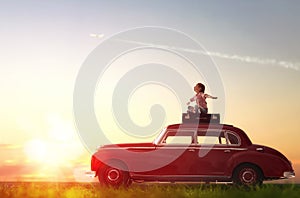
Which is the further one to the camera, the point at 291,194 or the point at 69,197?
the point at 69,197

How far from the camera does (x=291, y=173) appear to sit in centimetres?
1942

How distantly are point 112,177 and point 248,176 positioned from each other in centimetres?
438

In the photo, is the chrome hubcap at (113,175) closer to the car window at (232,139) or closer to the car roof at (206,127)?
the car roof at (206,127)

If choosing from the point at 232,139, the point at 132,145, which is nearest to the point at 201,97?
the point at 232,139

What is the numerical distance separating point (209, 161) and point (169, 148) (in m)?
1.36

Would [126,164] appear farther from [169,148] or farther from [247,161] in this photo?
[247,161]

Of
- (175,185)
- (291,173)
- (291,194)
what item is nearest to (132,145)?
(175,185)

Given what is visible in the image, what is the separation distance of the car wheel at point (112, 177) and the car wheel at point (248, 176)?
139 inches

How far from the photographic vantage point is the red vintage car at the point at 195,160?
19266 mm

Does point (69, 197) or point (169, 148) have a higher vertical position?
point (169, 148)

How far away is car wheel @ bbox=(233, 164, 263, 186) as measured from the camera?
63.1 feet

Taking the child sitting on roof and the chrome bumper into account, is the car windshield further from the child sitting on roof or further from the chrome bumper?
the chrome bumper

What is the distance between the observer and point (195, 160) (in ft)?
63.8

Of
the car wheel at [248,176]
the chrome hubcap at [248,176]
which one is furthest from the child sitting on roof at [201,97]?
the chrome hubcap at [248,176]
